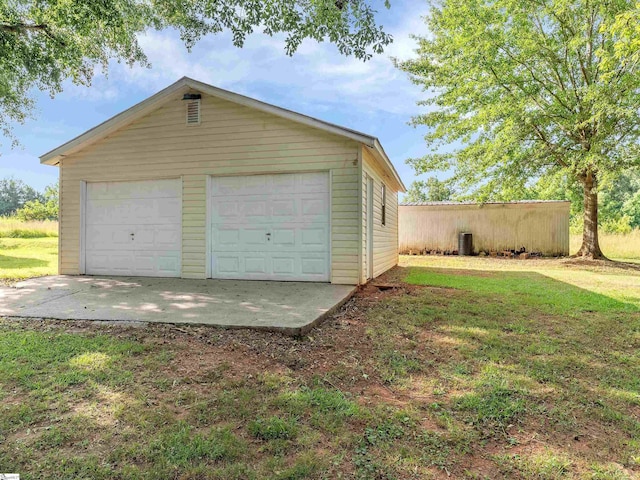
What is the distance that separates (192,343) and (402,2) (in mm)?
7945

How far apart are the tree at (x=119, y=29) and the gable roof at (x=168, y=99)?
105 cm

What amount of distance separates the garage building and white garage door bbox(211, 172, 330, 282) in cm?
2

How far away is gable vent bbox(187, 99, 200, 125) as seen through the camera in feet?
23.4

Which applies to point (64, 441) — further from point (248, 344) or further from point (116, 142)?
point (116, 142)

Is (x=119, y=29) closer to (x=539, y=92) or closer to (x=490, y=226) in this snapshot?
(x=539, y=92)

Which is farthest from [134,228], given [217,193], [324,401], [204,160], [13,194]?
[13,194]

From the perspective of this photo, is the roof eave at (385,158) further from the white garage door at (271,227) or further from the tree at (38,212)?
the tree at (38,212)

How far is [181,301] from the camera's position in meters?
4.96

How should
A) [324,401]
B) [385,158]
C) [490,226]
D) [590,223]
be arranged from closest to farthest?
[324,401] → [385,158] → [590,223] → [490,226]

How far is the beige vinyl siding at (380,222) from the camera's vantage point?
6754 mm

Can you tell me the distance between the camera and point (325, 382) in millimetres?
2672

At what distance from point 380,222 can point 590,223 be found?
926 cm

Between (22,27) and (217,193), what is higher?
(22,27)

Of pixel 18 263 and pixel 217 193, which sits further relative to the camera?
pixel 18 263
